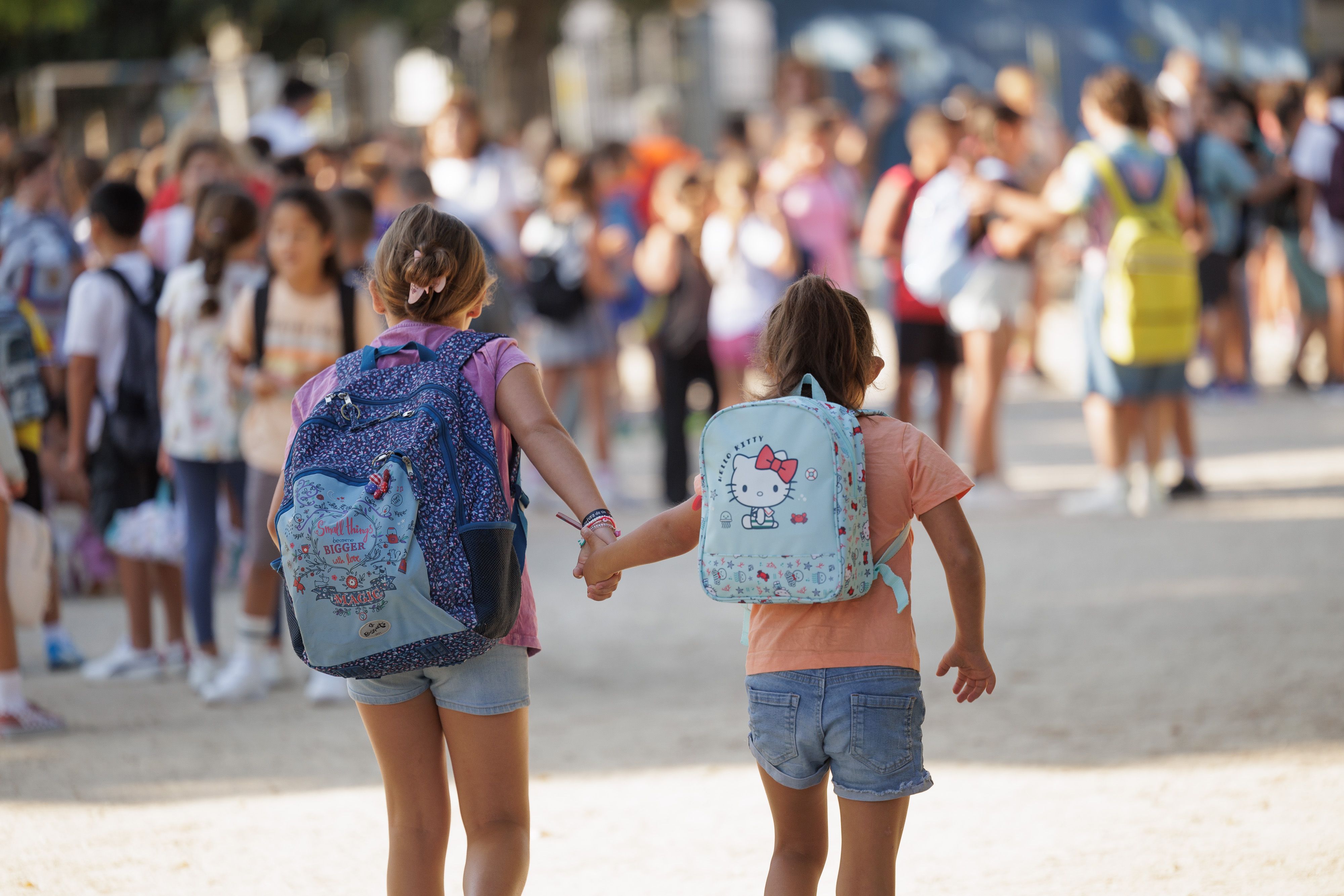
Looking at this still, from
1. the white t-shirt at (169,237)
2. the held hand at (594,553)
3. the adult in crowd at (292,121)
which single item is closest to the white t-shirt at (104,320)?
the white t-shirt at (169,237)

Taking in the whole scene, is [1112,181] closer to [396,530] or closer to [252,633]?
[252,633]

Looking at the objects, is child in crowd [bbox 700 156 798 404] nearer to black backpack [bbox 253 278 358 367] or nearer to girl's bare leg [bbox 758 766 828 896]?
black backpack [bbox 253 278 358 367]

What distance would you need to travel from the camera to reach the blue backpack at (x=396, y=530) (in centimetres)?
293

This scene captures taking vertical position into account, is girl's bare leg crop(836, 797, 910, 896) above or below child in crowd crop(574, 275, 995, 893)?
below

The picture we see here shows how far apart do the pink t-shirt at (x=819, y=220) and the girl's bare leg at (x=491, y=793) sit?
24.9 feet

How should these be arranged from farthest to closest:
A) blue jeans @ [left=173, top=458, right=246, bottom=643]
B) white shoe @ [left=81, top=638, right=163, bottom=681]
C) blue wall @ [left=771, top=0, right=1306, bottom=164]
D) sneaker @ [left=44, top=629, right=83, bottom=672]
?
blue wall @ [left=771, top=0, right=1306, bottom=164] < sneaker @ [left=44, top=629, right=83, bottom=672] < white shoe @ [left=81, top=638, right=163, bottom=681] < blue jeans @ [left=173, top=458, right=246, bottom=643]

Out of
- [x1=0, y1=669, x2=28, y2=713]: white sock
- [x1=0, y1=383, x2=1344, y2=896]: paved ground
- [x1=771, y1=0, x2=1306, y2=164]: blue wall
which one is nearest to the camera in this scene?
[x1=0, y1=383, x2=1344, y2=896]: paved ground

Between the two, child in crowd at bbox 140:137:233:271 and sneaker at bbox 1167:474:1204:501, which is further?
sneaker at bbox 1167:474:1204:501

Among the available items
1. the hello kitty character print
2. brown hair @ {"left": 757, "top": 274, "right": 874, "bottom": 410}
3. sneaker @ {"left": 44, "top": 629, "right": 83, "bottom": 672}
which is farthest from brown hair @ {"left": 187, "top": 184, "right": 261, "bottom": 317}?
the hello kitty character print

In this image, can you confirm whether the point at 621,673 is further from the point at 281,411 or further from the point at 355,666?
the point at 355,666

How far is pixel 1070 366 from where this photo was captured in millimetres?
15078

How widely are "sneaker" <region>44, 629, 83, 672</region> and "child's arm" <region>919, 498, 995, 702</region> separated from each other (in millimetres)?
4773

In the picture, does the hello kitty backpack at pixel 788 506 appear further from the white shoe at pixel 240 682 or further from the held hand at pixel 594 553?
the white shoe at pixel 240 682

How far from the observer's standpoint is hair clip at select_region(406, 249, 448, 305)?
3199 mm
